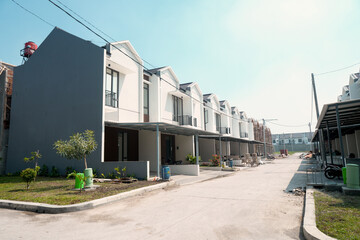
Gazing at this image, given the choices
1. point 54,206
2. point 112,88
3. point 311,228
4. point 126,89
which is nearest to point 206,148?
point 126,89

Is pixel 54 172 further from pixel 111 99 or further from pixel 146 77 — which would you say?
pixel 146 77

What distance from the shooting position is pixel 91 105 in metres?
14.5

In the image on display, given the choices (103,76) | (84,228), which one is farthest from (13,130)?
(84,228)

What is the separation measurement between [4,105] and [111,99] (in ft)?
31.0

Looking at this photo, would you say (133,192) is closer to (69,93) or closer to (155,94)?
(69,93)

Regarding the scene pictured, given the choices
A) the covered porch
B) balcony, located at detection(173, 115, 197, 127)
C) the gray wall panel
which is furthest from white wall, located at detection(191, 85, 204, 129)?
the gray wall panel

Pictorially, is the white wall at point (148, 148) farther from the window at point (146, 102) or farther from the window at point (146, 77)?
the window at point (146, 77)

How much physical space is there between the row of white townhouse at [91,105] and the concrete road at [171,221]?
20.3 ft

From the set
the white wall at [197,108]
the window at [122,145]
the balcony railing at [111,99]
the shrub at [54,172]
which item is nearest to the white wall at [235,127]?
the white wall at [197,108]

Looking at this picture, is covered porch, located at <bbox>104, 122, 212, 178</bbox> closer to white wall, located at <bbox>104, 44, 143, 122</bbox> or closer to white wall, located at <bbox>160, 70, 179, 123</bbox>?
white wall, located at <bbox>104, 44, 143, 122</bbox>

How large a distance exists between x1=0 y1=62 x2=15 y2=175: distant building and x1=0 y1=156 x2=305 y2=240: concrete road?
12825mm

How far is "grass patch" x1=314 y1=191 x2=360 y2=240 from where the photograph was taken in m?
4.38

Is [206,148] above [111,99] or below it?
below

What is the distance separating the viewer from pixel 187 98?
82.1 feet
